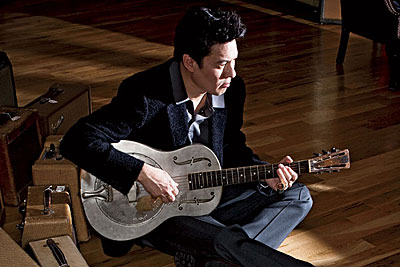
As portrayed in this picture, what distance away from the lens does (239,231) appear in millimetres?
2223

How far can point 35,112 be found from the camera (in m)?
3.03

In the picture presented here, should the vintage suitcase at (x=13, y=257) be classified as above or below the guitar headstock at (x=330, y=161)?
below

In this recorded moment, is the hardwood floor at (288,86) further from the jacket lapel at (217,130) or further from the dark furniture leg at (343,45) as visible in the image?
the jacket lapel at (217,130)

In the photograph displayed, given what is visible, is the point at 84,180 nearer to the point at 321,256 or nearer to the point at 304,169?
the point at 304,169

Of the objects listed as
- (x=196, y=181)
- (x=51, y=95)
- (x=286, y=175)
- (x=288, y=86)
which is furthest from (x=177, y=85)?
(x=288, y=86)

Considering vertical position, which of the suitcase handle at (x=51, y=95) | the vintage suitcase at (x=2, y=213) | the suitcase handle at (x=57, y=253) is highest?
the suitcase handle at (x=51, y=95)

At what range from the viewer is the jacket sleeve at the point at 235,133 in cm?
248

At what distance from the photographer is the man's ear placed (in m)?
2.27

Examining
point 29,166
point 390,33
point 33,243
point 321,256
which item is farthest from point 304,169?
Answer: point 390,33

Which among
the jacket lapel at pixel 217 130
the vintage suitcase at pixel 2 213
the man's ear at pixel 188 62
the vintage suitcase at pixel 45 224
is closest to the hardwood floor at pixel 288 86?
the vintage suitcase at pixel 2 213

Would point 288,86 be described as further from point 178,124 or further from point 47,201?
point 47,201

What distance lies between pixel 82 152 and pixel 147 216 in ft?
1.09

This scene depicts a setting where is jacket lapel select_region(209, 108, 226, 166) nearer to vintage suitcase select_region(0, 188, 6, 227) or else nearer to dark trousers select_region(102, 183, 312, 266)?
dark trousers select_region(102, 183, 312, 266)

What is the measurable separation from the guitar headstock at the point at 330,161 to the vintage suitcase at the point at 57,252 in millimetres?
833
